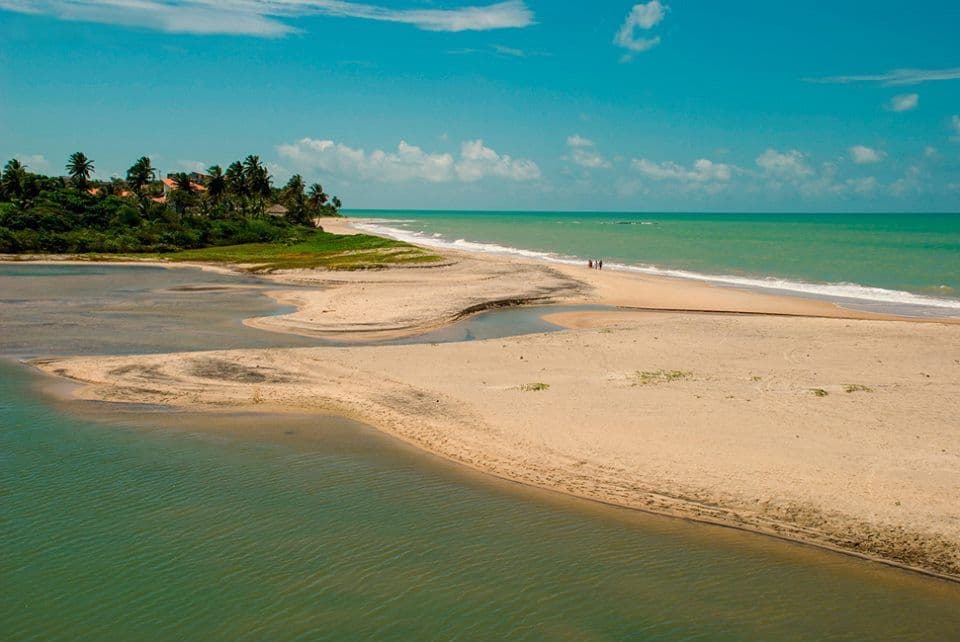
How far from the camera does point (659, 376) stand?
1997cm

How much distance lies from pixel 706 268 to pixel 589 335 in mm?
39000

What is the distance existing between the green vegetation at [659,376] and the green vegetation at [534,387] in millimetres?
2442

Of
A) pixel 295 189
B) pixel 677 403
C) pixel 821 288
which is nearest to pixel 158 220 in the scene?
pixel 295 189

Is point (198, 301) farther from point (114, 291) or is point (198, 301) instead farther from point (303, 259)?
point (303, 259)

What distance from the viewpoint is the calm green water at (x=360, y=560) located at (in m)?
9.23

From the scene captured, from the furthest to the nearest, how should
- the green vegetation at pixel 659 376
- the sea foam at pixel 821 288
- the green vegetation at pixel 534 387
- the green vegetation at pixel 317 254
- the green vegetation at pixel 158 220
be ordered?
the green vegetation at pixel 158 220 < the green vegetation at pixel 317 254 < the sea foam at pixel 821 288 < the green vegetation at pixel 659 376 < the green vegetation at pixel 534 387

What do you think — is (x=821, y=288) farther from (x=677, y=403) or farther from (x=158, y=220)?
(x=158, y=220)

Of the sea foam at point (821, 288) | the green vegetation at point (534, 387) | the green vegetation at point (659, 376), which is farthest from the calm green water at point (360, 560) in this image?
the sea foam at point (821, 288)

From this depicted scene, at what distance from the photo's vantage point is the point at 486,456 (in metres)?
14.8

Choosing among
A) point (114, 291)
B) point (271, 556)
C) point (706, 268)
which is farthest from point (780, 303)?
point (114, 291)

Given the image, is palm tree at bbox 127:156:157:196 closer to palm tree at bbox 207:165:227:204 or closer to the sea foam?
palm tree at bbox 207:165:227:204

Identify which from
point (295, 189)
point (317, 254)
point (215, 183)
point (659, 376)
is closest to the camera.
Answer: point (659, 376)

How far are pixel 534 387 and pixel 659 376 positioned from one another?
147 inches

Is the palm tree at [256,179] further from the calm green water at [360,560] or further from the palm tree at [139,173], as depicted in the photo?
the calm green water at [360,560]
